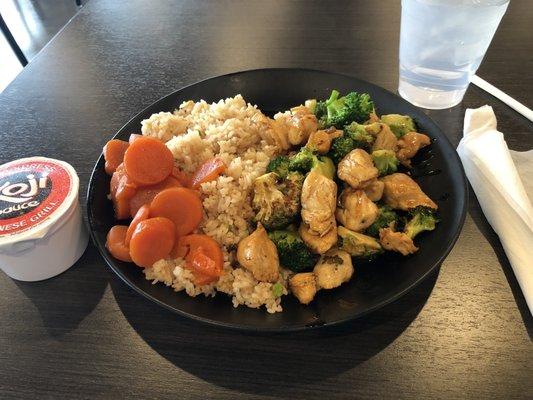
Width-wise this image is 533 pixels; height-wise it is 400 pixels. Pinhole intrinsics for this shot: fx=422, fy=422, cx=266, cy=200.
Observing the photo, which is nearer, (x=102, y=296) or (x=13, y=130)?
(x=102, y=296)

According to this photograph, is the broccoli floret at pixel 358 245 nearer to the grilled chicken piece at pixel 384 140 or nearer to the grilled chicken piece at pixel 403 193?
the grilled chicken piece at pixel 403 193

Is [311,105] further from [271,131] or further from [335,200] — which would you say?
[335,200]

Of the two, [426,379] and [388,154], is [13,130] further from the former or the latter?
[426,379]

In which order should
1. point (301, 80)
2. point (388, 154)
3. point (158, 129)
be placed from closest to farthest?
point (388, 154) → point (158, 129) → point (301, 80)

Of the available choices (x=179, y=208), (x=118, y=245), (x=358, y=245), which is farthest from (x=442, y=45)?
(x=118, y=245)

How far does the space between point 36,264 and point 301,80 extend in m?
1.31

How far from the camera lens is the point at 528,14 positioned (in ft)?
8.52

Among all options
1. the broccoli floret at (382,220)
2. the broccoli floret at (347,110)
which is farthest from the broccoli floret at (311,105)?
the broccoli floret at (382,220)

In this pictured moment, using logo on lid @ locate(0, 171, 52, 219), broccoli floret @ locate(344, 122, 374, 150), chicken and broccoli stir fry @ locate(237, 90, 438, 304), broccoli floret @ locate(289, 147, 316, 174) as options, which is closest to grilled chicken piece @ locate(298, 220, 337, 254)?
chicken and broccoli stir fry @ locate(237, 90, 438, 304)

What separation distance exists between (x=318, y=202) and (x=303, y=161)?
201mm

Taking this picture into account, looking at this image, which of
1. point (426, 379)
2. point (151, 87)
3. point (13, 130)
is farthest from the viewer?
point (151, 87)

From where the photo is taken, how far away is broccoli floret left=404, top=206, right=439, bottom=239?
135 centimetres

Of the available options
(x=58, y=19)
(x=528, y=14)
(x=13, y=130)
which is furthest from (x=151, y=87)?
(x=58, y=19)

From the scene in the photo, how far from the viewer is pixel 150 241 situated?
1.28 m
